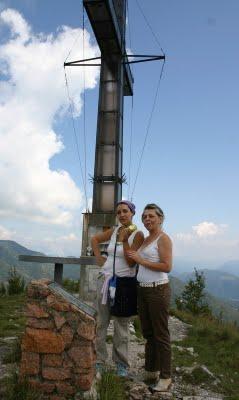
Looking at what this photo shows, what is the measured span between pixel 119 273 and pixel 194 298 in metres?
13.2

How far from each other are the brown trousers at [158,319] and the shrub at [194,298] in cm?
1059

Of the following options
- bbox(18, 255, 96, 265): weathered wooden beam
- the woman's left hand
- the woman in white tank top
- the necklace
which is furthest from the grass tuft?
bbox(18, 255, 96, 265): weathered wooden beam

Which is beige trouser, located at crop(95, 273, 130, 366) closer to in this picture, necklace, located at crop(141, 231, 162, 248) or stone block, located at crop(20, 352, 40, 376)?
necklace, located at crop(141, 231, 162, 248)

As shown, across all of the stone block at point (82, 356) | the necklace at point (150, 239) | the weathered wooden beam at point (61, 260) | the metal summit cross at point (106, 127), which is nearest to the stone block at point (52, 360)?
the stone block at point (82, 356)

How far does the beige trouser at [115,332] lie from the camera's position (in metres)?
5.02

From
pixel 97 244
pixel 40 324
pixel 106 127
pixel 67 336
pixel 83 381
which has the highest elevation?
pixel 106 127

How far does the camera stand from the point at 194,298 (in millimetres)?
17234

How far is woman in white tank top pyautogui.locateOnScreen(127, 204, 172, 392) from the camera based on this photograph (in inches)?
181

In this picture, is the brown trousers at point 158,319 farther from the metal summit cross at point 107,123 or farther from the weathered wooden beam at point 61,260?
the metal summit cross at point 107,123

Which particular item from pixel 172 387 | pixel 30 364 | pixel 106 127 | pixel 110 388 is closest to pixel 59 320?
pixel 30 364

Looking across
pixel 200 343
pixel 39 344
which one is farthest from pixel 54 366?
pixel 200 343

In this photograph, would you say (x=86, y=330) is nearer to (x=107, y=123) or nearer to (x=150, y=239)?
(x=150, y=239)

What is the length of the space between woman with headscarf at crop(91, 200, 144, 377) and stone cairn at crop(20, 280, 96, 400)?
0.75 metres

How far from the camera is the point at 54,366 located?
413 centimetres
